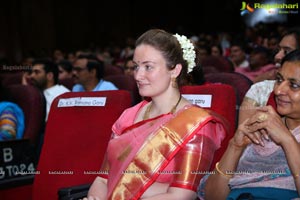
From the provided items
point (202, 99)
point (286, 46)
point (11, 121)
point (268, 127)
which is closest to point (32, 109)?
point (11, 121)

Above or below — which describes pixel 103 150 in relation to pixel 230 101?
below

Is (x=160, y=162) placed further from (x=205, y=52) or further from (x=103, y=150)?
(x=205, y=52)

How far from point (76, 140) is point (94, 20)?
8.47 meters

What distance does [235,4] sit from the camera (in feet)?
35.4

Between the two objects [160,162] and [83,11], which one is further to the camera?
[83,11]

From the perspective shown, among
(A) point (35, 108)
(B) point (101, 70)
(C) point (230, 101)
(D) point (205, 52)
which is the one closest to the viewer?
(C) point (230, 101)

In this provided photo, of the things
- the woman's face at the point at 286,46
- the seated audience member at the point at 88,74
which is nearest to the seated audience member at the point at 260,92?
the woman's face at the point at 286,46

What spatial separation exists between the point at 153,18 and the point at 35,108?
9007 millimetres

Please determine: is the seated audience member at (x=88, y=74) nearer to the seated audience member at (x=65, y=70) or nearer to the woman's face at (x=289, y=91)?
the seated audience member at (x=65, y=70)

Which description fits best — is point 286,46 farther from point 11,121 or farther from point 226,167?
point 11,121

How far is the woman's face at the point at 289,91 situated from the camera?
1575 mm

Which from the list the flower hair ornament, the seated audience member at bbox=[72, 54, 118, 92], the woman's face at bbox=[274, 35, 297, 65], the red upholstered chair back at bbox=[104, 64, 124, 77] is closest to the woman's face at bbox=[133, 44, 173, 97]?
the flower hair ornament

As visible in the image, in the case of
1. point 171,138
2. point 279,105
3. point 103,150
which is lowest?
point 103,150

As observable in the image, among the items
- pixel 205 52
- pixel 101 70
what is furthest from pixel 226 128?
pixel 205 52
